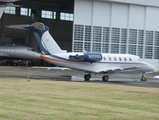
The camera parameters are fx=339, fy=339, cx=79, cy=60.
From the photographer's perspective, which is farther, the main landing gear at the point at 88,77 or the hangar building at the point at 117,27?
the hangar building at the point at 117,27

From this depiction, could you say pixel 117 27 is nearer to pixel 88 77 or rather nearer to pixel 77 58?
pixel 88 77

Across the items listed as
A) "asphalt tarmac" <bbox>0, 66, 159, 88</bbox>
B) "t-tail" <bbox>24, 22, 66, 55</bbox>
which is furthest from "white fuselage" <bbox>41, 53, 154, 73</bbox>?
"asphalt tarmac" <bbox>0, 66, 159, 88</bbox>

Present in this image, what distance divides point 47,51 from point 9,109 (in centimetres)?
2039

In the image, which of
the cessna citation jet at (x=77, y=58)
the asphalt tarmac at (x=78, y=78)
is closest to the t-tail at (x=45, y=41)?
the cessna citation jet at (x=77, y=58)

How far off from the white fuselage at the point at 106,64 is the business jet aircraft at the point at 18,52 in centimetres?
2785

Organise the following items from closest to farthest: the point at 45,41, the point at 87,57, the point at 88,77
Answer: the point at 45,41, the point at 87,57, the point at 88,77

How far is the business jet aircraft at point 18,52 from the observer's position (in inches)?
2311

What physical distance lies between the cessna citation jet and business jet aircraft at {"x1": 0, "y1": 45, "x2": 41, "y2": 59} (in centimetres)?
2794

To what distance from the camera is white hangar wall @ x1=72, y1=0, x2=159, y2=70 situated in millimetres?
50625

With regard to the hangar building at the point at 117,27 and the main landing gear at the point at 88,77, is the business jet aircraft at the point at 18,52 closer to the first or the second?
the hangar building at the point at 117,27

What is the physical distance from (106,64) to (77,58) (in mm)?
3228

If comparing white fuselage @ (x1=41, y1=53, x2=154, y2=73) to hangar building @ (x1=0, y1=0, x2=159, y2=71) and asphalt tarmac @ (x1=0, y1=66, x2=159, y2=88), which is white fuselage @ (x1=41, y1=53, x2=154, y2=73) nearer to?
asphalt tarmac @ (x1=0, y1=66, x2=159, y2=88)

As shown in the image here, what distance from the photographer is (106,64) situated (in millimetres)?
32344

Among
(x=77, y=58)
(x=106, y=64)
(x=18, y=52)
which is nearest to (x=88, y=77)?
(x=77, y=58)
